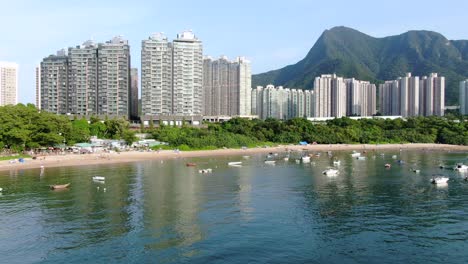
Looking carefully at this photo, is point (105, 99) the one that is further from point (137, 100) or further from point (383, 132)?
point (383, 132)

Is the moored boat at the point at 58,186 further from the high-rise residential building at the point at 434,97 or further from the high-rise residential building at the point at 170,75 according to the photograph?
the high-rise residential building at the point at 434,97

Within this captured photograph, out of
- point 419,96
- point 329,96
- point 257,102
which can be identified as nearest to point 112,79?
point 257,102

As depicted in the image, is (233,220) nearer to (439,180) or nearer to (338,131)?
(439,180)

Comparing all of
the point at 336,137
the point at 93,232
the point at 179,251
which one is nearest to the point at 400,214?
the point at 179,251

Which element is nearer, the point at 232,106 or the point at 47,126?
the point at 47,126

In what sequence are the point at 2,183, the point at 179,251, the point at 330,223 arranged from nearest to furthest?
the point at 179,251
the point at 330,223
the point at 2,183
